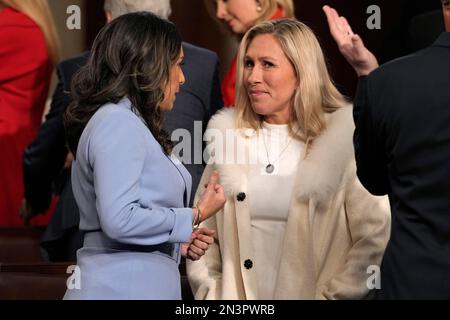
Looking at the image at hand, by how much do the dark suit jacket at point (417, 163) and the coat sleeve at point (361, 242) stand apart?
498mm

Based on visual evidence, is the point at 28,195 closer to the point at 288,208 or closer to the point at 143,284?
the point at 288,208

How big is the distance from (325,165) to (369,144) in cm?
52

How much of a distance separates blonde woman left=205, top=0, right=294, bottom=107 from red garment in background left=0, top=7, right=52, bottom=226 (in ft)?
2.69

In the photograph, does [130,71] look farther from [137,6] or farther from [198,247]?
[137,6]

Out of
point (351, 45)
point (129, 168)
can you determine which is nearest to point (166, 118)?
point (351, 45)

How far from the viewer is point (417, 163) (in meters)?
2.86

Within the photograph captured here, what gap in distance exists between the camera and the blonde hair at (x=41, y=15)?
470 cm

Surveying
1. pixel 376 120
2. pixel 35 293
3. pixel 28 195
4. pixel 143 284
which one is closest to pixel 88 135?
pixel 143 284

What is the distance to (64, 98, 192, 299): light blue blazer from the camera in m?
2.68

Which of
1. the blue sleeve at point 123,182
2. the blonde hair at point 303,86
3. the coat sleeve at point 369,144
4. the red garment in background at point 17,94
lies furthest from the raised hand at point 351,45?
the red garment in background at point 17,94

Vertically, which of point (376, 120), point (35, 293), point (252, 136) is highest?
point (376, 120)

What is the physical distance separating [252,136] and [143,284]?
101 cm

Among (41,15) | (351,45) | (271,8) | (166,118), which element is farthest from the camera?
(41,15)
